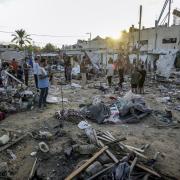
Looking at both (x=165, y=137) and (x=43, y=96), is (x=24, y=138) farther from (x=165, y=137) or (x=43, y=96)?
(x=165, y=137)

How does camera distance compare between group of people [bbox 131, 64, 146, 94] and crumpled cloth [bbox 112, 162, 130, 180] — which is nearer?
crumpled cloth [bbox 112, 162, 130, 180]

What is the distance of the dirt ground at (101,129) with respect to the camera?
509cm

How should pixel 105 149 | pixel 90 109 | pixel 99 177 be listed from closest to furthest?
1. pixel 99 177
2. pixel 105 149
3. pixel 90 109

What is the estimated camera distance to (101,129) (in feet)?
23.6

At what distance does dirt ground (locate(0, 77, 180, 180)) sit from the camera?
5088mm

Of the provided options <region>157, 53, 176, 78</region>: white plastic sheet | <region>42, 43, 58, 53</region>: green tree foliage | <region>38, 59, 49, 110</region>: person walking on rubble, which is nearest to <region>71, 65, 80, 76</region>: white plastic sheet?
<region>157, 53, 176, 78</region>: white plastic sheet

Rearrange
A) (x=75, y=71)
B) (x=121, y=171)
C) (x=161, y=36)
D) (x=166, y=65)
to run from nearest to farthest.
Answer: (x=121, y=171) → (x=166, y=65) → (x=75, y=71) → (x=161, y=36)

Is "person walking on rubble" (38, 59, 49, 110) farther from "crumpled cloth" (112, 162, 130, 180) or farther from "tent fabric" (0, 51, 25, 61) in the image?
"tent fabric" (0, 51, 25, 61)

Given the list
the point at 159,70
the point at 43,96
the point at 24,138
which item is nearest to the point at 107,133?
the point at 24,138

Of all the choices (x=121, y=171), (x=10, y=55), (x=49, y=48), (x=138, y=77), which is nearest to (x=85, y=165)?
(x=121, y=171)

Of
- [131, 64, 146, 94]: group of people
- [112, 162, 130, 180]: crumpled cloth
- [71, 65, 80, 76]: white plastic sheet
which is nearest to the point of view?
[112, 162, 130, 180]: crumpled cloth

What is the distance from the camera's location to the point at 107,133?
6.60m

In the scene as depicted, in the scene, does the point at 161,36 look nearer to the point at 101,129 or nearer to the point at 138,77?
the point at 138,77

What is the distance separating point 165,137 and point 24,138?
3.66m
